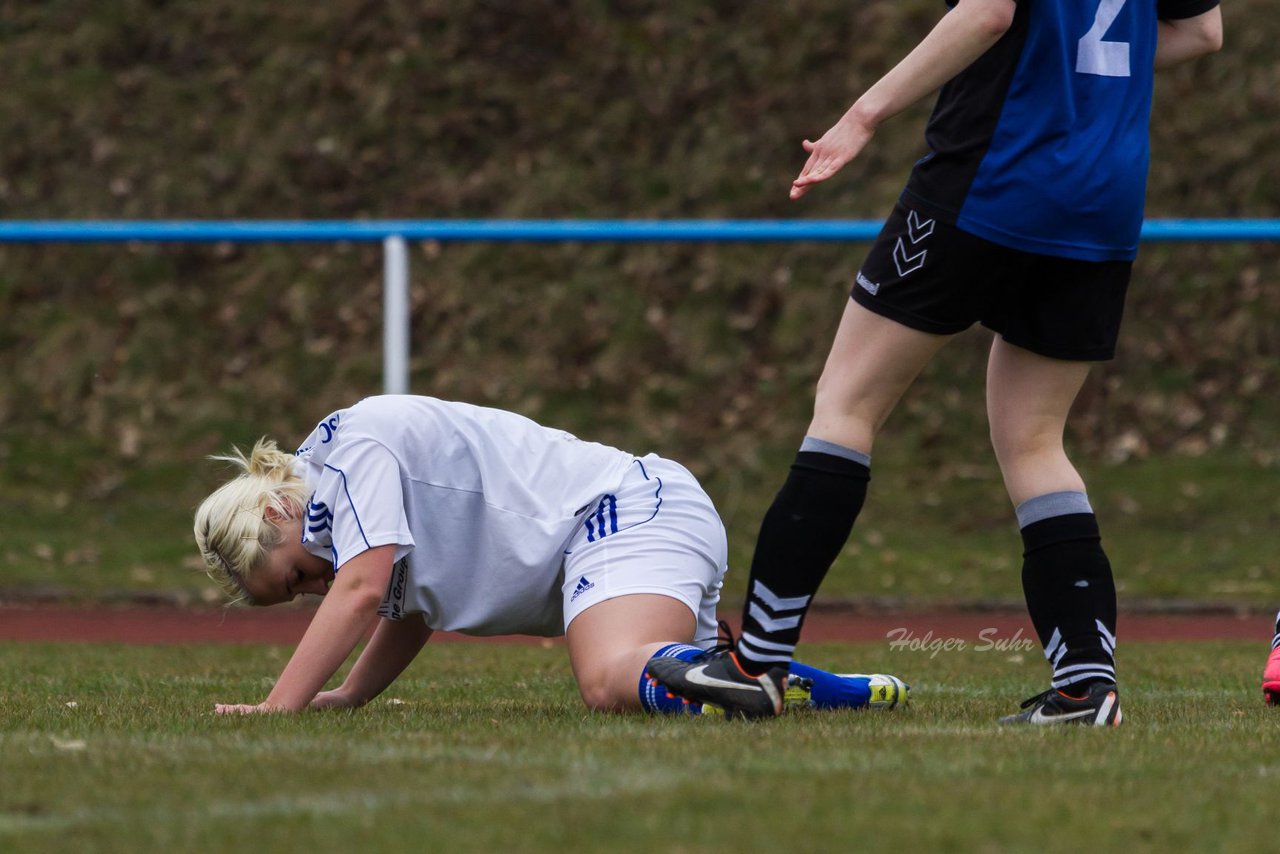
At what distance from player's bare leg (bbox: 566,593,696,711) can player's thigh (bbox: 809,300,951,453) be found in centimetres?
70

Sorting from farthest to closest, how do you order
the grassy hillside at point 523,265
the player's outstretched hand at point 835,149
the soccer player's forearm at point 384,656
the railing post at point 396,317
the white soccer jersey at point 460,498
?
the grassy hillside at point 523,265, the railing post at point 396,317, the soccer player's forearm at point 384,656, the white soccer jersey at point 460,498, the player's outstretched hand at point 835,149

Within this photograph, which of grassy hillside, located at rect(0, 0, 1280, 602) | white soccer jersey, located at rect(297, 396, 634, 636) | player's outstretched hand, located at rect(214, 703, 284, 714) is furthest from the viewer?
grassy hillside, located at rect(0, 0, 1280, 602)

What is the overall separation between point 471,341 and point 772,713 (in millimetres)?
8495

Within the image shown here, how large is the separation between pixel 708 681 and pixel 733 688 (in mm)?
57

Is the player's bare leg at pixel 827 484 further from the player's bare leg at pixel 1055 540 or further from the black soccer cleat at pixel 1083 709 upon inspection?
the black soccer cleat at pixel 1083 709

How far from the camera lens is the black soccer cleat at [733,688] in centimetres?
370

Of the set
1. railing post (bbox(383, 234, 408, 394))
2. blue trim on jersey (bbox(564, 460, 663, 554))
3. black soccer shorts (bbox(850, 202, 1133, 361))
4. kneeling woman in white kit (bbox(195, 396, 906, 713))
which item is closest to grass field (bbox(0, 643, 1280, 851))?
kneeling woman in white kit (bbox(195, 396, 906, 713))

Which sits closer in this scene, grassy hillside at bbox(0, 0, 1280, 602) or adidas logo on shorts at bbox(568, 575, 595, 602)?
adidas logo on shorts at bbox(568, 575, 595, 602)

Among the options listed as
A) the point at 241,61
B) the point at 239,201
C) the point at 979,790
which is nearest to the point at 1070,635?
the point at 979,790

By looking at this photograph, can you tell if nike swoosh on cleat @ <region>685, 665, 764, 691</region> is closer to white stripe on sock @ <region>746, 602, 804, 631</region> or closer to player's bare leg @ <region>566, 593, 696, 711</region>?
white stripe on sock @ <region>746, 602, 804, 631</region>

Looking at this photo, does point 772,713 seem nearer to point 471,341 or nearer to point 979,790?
point 979,790

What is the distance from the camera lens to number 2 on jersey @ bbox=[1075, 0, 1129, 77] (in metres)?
3.63

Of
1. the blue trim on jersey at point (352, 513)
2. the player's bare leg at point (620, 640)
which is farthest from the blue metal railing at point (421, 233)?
the blue trim on jersey at point (352, 513)

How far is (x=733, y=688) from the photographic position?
12.1 ft
